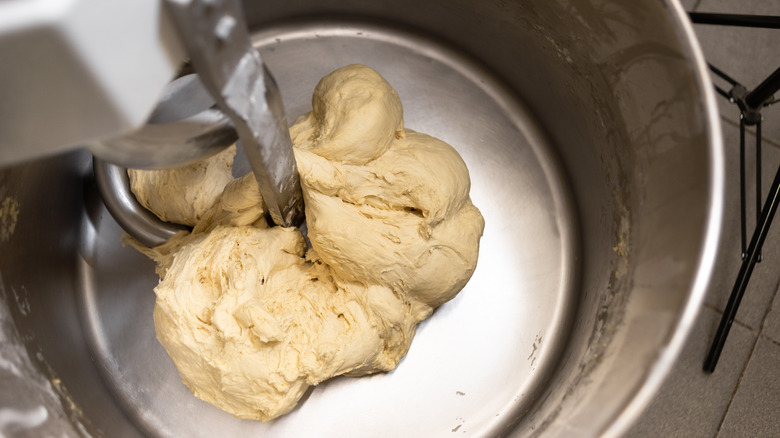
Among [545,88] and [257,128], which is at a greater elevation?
[257,128]

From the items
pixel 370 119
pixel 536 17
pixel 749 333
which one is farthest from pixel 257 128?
pixel 749 333

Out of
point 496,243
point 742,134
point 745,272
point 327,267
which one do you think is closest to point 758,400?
point 745,272

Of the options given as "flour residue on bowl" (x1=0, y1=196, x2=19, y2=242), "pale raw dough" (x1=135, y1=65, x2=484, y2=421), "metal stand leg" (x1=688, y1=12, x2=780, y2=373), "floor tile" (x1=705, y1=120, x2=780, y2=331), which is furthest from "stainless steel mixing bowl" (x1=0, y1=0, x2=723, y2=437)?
"floor tile" (x1=705, y1=120, x2=780, y2=331)

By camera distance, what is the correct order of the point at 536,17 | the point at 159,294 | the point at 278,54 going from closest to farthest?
1. the point at 159,294
2. the point at 536,17
3. the point at 278,54

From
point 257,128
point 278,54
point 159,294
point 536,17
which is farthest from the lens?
point 278,54

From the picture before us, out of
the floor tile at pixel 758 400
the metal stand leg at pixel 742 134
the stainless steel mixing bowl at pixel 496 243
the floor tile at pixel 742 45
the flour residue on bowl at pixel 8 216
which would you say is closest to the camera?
the stainless steel mixing bowl at pixel 496 243

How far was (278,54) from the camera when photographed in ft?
3.68

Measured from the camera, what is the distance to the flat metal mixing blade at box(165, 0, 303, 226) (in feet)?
1.24

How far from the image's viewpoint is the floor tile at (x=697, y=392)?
3.58 feet

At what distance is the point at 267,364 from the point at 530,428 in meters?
0.44

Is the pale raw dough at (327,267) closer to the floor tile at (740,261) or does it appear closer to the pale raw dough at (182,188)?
the pale raw dough at (182,188)

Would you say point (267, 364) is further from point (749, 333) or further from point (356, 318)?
point (749, 333)

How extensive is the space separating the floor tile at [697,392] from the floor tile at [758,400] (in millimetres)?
20

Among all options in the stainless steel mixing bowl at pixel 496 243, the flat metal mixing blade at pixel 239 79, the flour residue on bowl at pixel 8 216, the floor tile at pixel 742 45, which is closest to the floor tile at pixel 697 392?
the stainless steel mixing bowl at pixel 496 243
